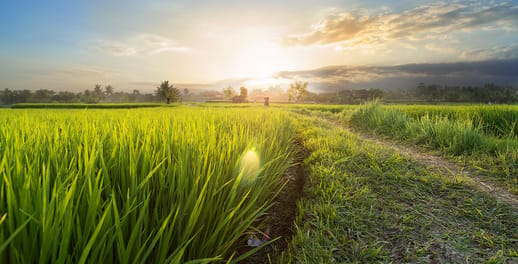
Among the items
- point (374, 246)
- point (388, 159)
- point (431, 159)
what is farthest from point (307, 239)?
point (431, 159)

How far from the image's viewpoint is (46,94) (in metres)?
65.6

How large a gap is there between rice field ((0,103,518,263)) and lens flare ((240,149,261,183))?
0.04 feet

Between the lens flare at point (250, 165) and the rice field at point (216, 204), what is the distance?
1 centimetres

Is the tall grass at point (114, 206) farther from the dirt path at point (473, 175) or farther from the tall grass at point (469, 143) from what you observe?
the tall grass at point (469, 143)

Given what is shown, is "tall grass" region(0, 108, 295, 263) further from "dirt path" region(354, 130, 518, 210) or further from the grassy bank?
"dirt path" region(354, 130, 518, 210)

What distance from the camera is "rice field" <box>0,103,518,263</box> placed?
0.80m

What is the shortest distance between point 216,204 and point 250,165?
660 millimetres

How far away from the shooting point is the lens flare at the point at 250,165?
5.87 ft

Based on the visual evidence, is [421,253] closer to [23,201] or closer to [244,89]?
[23,201]

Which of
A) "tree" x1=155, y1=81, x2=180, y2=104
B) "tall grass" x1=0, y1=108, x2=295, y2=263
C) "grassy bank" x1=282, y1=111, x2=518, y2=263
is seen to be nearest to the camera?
"tall grass" x1=0, y1=108, x2=295, y2=263

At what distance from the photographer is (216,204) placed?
4.39 ft

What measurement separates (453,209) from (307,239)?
142 cm

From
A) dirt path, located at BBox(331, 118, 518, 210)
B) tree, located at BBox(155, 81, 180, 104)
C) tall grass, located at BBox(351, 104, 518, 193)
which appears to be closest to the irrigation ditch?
dirt path, located at BBox(331, 118, 518, 210)

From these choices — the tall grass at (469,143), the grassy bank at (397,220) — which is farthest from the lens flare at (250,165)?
the tall grass at (469,143)
